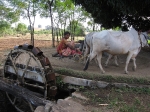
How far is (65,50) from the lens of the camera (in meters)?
7.45

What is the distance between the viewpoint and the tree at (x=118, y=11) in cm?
663

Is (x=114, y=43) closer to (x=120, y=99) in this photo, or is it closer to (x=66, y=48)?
(x=120, y=99)

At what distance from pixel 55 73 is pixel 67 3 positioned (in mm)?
8074

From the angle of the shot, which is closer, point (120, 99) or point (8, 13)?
point (120, 99)

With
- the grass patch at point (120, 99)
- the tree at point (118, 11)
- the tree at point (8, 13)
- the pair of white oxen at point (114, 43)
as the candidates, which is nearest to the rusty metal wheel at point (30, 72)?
the grass patch at point (120, 99)

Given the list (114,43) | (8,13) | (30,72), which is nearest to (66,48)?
(30,72)

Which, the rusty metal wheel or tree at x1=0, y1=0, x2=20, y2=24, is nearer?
the rusty metal wheel

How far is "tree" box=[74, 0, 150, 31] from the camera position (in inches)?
261

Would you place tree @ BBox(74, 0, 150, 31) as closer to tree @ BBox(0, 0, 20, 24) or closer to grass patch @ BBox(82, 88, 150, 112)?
grass patch @ BBox(82, 88, 150, 112)

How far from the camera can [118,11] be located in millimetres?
7465

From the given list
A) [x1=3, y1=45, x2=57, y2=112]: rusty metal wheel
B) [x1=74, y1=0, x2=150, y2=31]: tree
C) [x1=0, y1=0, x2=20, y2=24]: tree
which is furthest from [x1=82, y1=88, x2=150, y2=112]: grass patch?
[x1=0, y1=0, x2=20, y2=24]: tree

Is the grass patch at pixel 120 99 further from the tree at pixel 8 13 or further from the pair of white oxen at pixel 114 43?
the tree at pixel 8 13

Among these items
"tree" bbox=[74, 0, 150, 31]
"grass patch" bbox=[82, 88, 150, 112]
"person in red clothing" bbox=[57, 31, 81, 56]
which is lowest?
"grass patch" bbox=[82, 88, 150, 112]

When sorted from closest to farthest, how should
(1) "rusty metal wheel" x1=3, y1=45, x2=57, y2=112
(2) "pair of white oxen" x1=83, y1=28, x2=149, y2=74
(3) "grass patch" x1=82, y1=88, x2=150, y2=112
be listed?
(3) "grass patch" x1=82, y1=88, x2=150, y2=112 < (1) "rusty metal wheel" x1=3, y1=45, x2=57, y2=112 < (2) "pair of white oxen" x1=83, y1=28, x2=149, y2=74
